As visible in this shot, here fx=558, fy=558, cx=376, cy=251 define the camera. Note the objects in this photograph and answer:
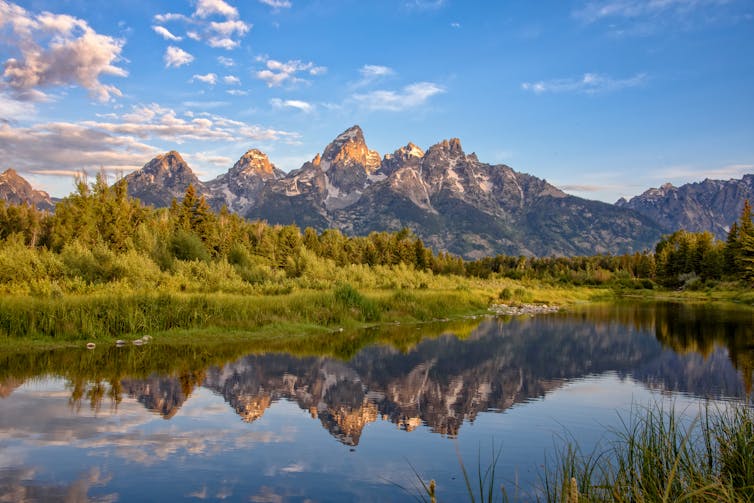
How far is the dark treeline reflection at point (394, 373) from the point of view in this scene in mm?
15711

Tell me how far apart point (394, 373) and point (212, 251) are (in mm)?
Answer: 59299

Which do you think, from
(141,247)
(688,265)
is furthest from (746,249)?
(141,247)

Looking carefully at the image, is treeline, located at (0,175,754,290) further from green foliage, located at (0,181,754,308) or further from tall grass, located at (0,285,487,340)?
tall grass, located at (0,285,487,340)

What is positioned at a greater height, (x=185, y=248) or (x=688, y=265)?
(x=185, y=248)

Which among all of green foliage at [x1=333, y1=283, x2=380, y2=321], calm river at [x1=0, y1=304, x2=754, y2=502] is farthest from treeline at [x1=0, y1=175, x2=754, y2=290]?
calm river at [x1=0, y1=304, x2=754, y2=502]

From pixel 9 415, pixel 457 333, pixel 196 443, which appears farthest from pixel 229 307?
pixel 196 443

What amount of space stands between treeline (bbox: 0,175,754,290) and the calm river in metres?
13.1

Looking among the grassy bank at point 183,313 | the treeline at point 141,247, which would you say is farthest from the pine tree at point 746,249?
the grassy bank at point 183,313

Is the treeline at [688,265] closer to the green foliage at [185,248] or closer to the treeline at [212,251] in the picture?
the treeline at [212,251]

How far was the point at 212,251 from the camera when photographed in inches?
2968

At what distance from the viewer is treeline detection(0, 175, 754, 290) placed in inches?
1310

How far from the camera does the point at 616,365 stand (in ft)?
81.0

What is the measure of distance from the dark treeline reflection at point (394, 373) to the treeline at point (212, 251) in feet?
38.0

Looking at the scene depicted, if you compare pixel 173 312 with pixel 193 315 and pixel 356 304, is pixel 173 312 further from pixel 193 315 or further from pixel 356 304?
pixel 356 304
